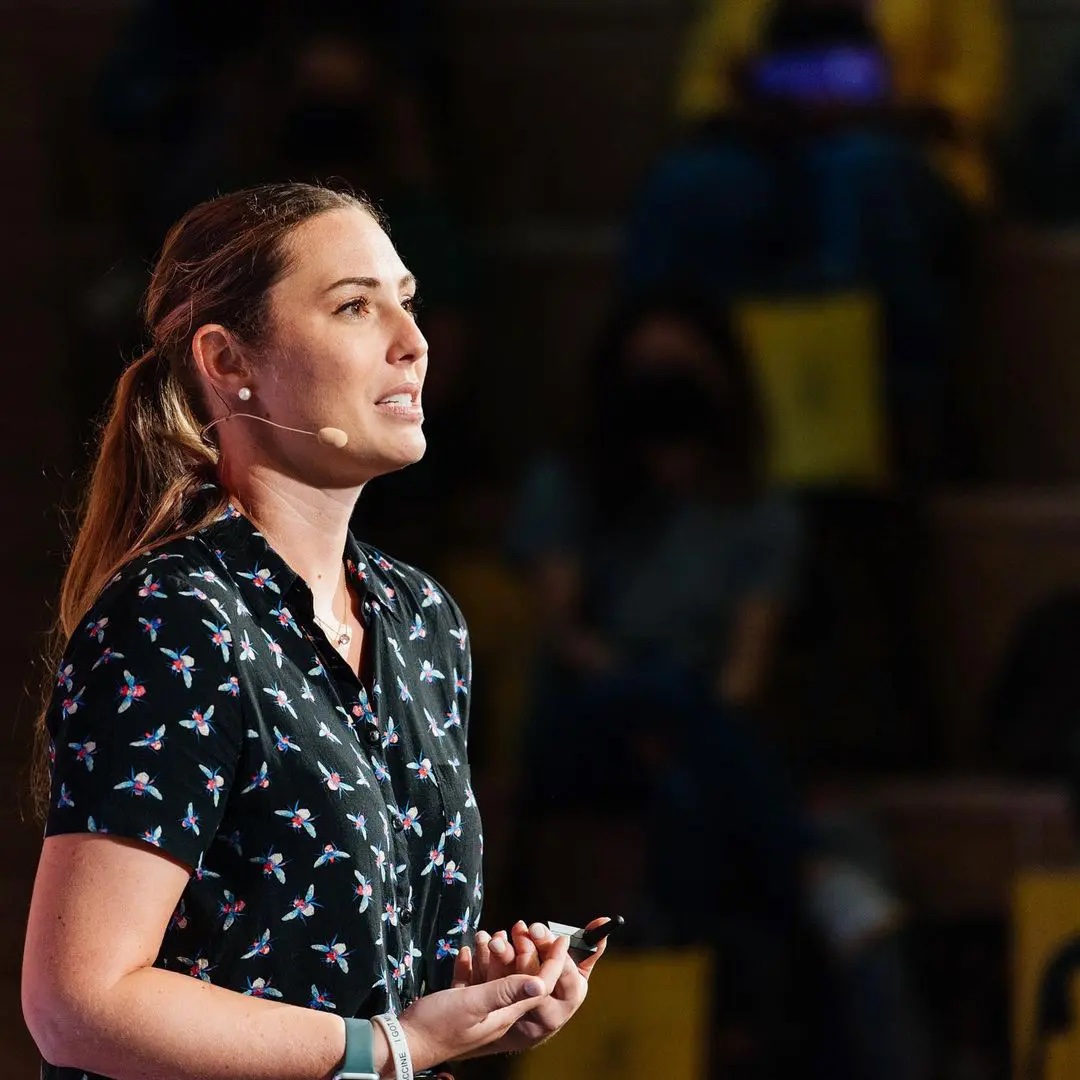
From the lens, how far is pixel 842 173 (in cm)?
402

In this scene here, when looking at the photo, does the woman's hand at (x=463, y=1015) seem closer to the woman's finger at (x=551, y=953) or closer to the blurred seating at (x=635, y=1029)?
the woman's finger at (x=551, y=953)

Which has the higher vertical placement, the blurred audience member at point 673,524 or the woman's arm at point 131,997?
the woman's arm at point 131,997

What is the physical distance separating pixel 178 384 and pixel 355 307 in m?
0.15

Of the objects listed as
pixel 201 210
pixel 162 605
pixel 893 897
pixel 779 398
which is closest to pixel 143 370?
pixel 201 210

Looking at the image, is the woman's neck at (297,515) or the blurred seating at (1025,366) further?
the blurred seating at (1025,366)

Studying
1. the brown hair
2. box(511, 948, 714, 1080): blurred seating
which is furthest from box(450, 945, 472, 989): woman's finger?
box(511, 948, 714, 1080): blurred seating

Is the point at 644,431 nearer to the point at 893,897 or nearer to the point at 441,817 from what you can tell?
the point at 893,897

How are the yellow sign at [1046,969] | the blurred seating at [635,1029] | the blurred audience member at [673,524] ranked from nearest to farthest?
the yellow sign at [1046,969]
the blurred seating at [635,1029]
the blurred audience member at [673,524]

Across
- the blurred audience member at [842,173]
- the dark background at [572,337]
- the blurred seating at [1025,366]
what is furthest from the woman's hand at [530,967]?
the blurred seating at [1025,366]

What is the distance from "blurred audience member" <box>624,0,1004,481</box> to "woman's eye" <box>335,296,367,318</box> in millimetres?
2588

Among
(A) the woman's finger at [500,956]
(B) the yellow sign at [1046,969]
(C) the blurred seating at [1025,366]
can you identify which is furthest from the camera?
(C) the blurred seating at [1025,366]

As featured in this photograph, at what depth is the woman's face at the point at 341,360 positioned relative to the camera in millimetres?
1436

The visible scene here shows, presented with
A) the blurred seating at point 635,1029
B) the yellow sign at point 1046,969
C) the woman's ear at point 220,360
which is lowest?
the blurred seating at point 635,1029

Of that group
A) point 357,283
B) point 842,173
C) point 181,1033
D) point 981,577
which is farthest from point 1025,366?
point 181,1033
